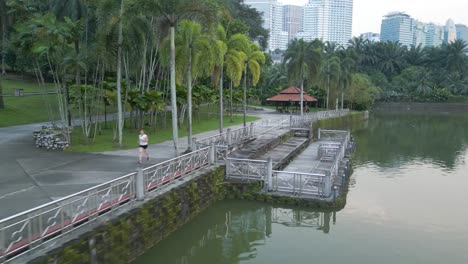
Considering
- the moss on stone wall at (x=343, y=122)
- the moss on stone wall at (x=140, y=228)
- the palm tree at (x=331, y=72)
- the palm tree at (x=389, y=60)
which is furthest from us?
the palm tree at (x=389, y=60)

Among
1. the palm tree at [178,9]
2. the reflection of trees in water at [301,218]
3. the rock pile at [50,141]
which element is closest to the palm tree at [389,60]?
the palm tree at [178,9]

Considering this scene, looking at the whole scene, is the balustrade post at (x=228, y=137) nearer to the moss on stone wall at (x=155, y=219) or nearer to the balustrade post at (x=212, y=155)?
the balustrade post at (x=212, y=155)

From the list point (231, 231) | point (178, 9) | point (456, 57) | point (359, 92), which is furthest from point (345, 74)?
point (456, 57)

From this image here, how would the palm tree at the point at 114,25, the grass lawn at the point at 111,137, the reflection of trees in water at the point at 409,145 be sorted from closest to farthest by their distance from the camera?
the palm tree at the point at 114,25, the grass lawn at the point at 111,137, the reflection of trees in water at the point at 409,145

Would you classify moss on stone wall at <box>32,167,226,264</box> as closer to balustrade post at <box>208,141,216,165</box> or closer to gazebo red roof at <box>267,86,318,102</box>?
balustrade post at <box>208,141,216,165</box>

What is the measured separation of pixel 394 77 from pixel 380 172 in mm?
92327

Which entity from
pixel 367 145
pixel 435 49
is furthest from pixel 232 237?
pixel 435 49

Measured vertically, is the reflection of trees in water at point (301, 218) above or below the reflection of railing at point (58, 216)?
below

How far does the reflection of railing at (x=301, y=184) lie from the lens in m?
17.0

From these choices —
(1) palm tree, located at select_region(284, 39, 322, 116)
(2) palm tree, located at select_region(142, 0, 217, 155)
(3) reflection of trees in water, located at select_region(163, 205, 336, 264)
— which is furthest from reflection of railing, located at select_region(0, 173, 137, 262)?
(1) palm tree, located at select_region(284, 39, 322, 116)

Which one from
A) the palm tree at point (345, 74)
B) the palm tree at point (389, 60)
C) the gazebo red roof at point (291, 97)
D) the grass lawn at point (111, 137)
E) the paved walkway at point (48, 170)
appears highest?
the palm tree at point (389, 60)

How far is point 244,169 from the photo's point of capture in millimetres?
18562

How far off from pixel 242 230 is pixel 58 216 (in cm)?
733

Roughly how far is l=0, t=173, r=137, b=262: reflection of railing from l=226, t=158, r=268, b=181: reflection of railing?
22.5 feet
